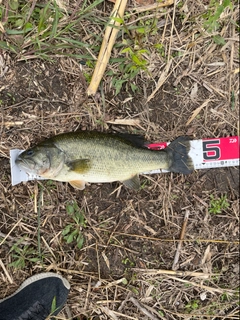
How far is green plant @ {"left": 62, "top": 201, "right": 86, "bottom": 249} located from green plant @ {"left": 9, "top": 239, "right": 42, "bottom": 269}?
0.38 m

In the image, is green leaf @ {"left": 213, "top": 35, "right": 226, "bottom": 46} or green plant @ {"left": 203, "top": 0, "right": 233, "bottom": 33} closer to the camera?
green plant @ {"left": 203, "top": 0, "right": 233, "bottom": 33}

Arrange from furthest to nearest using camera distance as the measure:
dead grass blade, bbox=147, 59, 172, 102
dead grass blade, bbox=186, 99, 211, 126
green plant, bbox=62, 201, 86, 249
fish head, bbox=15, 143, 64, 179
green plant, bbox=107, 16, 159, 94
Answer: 1. dead grass blade, bbox=186, 99, 211, 126
2. dead grass blade, bbox=147, 59, 172, 102
3. green plant, bbox=62, 201, 86, 249
4. green plant, bbox=107, 16, 159, 94
5. fish head, bbox=15, 143, 64, 179

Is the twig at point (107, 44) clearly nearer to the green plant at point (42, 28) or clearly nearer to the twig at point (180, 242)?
the green plant at point (42, 28)

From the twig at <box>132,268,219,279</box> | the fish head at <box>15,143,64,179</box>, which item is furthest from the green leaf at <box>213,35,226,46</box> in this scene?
the twig at <box>132,268,219,279</box>

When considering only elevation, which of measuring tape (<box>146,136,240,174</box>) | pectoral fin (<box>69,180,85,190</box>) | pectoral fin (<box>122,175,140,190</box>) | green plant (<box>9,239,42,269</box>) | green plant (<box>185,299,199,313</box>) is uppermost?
measuring tape (<box>146,136,240,174</box>)

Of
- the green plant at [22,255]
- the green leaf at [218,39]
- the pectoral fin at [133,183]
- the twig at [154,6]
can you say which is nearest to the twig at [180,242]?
the pectoral fin at [133,183]

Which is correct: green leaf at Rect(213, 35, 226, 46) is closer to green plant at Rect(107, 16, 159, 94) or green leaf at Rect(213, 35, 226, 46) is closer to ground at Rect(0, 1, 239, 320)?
ground at Rect(0, 1, 239, 320)

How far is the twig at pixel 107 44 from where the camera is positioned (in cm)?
350

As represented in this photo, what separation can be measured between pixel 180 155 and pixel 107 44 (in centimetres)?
147

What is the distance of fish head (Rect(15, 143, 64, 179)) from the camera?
Result: 3.28 m

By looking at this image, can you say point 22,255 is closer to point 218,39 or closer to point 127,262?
point 127,262

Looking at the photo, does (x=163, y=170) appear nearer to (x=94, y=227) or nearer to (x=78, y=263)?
(x=94, y=227)

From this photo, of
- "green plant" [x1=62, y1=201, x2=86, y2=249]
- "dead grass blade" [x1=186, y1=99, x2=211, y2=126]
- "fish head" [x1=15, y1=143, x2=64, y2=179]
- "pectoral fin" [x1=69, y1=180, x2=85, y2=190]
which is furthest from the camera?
"dead grass blade" [x1=186, y1=99, x2=211, y2=126]

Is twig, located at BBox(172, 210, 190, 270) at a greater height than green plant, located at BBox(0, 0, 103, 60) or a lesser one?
lesser
